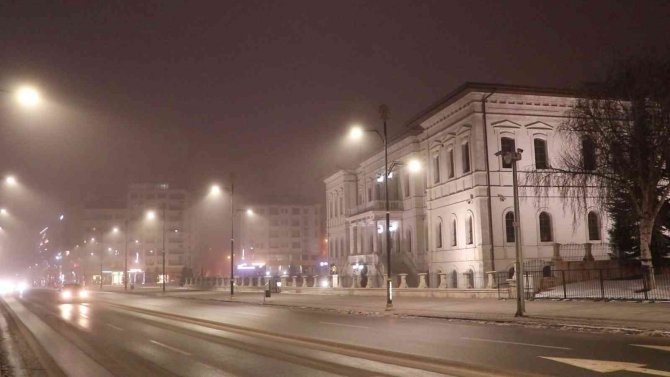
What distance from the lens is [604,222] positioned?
159 feet

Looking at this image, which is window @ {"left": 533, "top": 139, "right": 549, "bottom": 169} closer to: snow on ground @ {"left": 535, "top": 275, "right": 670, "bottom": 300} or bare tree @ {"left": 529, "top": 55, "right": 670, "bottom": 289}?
snow on ground @ {"left": 535, "top": 275, "right": 670, "bottom": 300}

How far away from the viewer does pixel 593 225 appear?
48688 mm

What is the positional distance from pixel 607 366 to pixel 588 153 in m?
21.5

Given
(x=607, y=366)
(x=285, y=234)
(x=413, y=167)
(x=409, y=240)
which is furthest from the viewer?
(x=285, y=234)

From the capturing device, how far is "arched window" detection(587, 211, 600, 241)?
4853 cm

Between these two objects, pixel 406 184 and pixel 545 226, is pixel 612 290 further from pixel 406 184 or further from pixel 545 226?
pixel 406 184

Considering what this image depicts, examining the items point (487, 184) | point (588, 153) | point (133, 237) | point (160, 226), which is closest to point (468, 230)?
point (487, 184)

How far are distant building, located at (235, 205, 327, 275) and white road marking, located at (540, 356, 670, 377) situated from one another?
149488mm

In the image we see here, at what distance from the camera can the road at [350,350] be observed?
11875 millimetres

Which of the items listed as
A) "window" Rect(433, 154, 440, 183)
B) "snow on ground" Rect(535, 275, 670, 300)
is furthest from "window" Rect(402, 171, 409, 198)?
"snow on ground" Rect(535, 275, 670, 300)

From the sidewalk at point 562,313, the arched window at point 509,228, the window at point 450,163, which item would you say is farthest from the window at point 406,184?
the sidewalk at point 562,313

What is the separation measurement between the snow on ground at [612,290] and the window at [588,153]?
5777 millimetres

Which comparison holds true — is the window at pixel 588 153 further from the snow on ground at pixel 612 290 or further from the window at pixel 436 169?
the window at pixel 436 169

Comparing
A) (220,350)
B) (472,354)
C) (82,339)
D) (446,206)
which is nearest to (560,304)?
(472,354)
